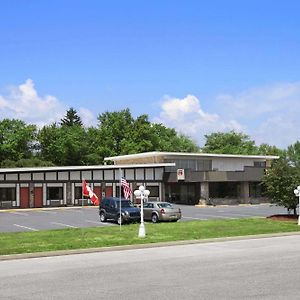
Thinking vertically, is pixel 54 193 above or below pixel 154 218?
above

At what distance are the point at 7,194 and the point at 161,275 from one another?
41.0 metres

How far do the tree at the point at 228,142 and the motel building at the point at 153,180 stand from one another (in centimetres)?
4209

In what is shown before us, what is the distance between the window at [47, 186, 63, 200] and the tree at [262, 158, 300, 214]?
26.9 meters

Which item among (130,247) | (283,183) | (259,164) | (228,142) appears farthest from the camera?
(228,142)

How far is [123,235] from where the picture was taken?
24.8m

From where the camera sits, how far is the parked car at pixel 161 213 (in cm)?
3350

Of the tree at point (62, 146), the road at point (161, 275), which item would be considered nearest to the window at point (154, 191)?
the tree at point (62, 146)

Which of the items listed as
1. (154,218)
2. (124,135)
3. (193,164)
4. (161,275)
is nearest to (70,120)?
(124,135)

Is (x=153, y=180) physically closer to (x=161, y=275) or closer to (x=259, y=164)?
(x=259, y=164)

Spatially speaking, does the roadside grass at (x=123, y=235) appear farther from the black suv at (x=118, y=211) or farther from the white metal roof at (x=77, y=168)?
the white metal roof at (x=77, y=168)

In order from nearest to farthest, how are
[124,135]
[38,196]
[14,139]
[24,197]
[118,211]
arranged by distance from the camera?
[118,211], [24,197], [38,196], [14,139], [124,135]

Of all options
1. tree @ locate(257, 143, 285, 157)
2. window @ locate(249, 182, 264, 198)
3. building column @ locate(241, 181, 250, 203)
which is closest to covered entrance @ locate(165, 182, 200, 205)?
building column @ locate(241, 181, 250, 203)

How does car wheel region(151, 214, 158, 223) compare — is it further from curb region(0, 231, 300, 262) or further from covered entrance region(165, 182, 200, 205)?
covered entrance region(165, 182, 200, 205)

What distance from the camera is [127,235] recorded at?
24.8 meters
